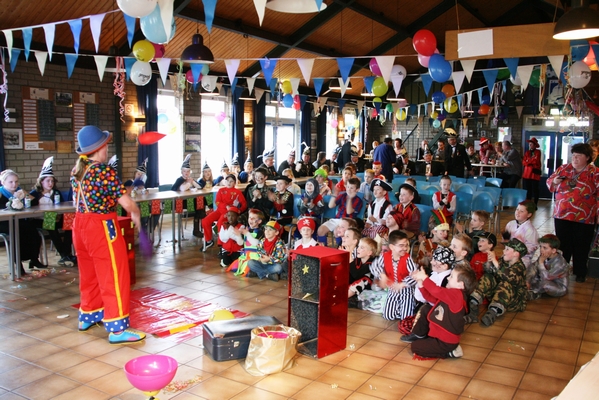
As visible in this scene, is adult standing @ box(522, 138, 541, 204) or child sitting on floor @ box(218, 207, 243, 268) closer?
child sitting on floor @ box(218, 207, 243, 268)

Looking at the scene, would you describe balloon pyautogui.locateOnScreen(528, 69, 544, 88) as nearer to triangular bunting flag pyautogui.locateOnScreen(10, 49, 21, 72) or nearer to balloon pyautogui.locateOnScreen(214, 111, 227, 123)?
balloon pyautogui.locateOnScreen(214, 111, 227, 123)

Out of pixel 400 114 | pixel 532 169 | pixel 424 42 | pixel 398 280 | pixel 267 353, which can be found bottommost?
pixel 267 353

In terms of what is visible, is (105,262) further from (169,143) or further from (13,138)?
(169,143)

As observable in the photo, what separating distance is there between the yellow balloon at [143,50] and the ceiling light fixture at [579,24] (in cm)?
514

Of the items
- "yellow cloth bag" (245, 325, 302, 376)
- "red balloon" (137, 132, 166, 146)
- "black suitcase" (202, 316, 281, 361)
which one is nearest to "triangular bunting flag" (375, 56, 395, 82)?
"red balloon" (137, 132, 166, 146)

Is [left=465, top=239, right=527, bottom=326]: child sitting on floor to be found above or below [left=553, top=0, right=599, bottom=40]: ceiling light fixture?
below

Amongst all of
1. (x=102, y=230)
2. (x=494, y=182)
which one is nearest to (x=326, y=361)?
(x=102, y=230)

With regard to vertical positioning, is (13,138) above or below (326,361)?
above

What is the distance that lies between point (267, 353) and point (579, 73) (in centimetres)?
571

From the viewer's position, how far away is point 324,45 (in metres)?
13.8

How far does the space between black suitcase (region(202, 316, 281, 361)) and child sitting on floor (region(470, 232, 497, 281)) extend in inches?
100

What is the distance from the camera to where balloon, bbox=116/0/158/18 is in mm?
4656

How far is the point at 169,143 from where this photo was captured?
→ 12391mm

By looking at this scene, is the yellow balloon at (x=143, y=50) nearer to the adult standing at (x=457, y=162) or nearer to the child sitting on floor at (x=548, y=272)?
the child sitting on floor at (x=548, y=272)
